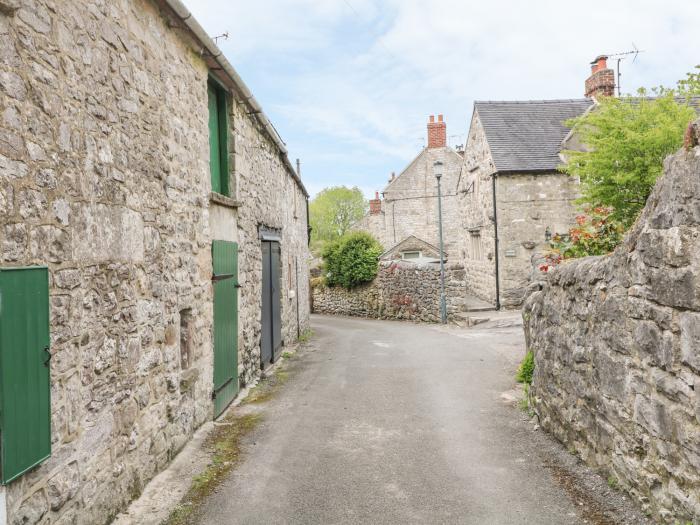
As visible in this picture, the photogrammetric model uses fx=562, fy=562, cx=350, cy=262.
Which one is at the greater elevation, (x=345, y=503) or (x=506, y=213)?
(x=506, y=213)

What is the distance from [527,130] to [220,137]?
1506 cm

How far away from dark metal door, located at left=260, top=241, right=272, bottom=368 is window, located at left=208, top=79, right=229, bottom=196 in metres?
2.30

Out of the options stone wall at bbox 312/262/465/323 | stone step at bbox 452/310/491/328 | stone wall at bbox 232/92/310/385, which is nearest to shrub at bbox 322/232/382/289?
stone wall at bbox 312/262/465/323

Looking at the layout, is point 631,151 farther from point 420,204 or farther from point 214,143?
point 420,204

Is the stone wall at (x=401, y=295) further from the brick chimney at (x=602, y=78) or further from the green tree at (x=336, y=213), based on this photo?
the green tree at (x=336, y=213)

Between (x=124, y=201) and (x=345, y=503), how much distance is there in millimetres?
3002

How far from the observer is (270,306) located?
1040 cm

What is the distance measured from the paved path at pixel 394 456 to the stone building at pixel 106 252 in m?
0.94

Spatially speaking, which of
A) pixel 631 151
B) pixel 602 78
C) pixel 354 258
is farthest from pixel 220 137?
pixel 602 78

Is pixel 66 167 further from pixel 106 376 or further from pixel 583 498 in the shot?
pixel 583 498

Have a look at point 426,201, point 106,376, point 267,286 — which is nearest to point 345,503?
point 106,376

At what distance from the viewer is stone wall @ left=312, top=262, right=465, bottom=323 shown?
59.2 ft

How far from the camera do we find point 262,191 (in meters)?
9.96

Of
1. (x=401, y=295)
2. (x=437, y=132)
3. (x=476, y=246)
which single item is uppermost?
(x=437, y=132)
